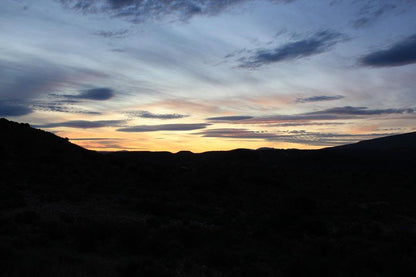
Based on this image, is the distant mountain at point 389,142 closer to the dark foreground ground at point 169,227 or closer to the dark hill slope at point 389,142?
the dark hill slope at point 389,142

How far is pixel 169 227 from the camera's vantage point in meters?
14.4

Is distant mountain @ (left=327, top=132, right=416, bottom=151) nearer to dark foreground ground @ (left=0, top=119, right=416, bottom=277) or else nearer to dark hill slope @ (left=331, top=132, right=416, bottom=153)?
dark hill slope @ (left=331, top=132, right=416, bottom=153)

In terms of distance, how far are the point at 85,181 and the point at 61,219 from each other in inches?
493

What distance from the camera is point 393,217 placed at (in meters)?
20.8

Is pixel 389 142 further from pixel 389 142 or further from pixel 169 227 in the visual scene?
pixel 169 227

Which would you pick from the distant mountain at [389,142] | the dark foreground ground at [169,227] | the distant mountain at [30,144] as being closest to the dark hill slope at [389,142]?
the distant mountain at [389,142]

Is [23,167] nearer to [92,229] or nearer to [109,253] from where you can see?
[92,229]

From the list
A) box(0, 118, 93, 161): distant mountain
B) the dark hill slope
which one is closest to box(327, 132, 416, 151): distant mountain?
the dark hill slope

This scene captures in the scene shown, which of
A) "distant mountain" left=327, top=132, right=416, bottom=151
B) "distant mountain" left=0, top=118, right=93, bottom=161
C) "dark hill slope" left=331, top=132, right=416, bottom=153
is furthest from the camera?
"distant mountain" left=327, top=132, right=416, bottom=151

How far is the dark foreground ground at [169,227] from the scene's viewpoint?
934 cm

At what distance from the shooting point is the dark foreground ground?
9.34 meters

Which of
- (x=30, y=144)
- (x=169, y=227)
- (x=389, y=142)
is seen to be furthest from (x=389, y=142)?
(x=169, y=227)

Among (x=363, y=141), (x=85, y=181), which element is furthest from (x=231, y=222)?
(x=363, y=141)

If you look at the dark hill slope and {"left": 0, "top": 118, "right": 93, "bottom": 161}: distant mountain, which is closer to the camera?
{"left": 0, "top": 118, "right": 93, "bottom": 161}: distant mountain
